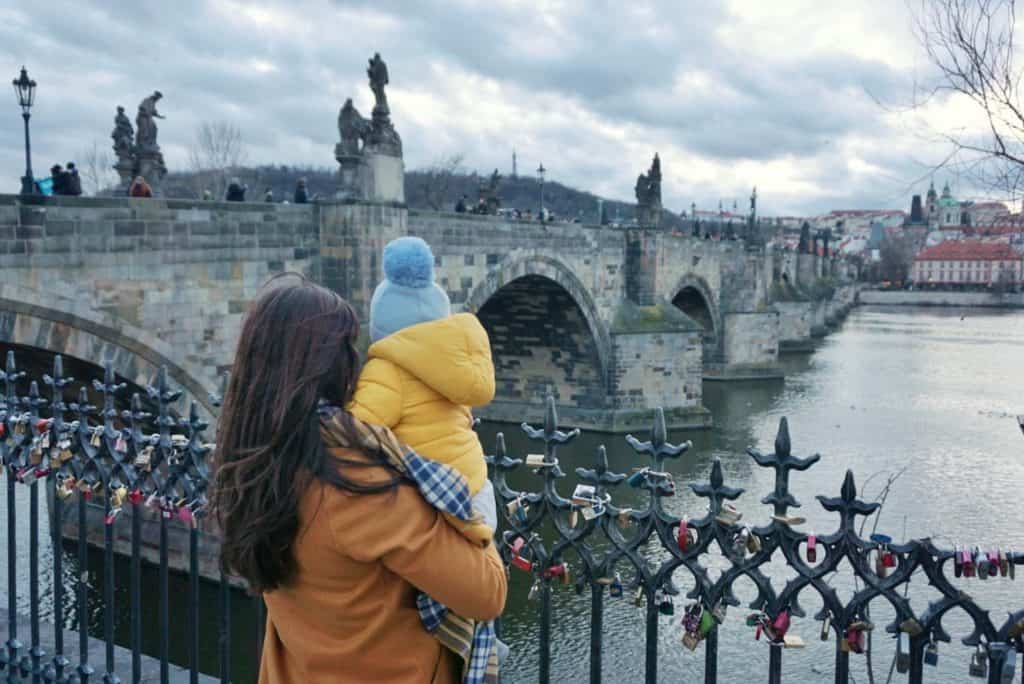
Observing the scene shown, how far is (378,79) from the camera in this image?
40.1 feet

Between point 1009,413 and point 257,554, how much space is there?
2550cm

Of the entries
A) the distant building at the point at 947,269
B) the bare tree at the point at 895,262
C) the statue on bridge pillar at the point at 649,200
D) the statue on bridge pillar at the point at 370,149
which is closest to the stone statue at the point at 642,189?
the statue on bridge pillar at the point at 649,200

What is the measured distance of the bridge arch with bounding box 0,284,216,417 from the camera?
28.7 feet

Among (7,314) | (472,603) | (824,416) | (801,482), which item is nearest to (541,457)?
(472,603)

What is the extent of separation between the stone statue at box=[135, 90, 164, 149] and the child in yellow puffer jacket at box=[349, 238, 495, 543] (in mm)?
11081

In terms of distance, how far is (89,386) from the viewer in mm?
10984

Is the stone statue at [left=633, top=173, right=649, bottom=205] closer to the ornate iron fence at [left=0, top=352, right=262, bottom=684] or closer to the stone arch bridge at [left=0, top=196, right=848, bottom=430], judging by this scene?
the stone arch bridge at [left=0, top=196, right=848, bottom=430]

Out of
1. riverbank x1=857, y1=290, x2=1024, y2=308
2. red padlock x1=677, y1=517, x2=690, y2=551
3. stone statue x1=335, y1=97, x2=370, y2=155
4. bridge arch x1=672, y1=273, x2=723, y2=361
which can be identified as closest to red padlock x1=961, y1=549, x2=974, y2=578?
red padlock x1=677, y1=517, x2=690, y2=551

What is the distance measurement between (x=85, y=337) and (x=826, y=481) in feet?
37.4

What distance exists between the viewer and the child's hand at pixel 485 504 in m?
1.83

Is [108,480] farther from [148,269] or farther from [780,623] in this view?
[148,269]

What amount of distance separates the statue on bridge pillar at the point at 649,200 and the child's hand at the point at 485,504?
23448mm

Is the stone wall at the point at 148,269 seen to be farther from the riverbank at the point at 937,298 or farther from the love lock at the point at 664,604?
the riverbank at the point at 937,298

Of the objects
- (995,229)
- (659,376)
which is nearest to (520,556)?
(995,229)
